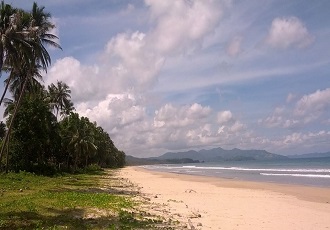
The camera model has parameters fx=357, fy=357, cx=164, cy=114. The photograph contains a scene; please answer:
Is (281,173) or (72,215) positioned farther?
(281,173)

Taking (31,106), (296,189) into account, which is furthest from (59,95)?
(296,189)

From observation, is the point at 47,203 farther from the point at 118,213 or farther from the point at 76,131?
the point at 76,131

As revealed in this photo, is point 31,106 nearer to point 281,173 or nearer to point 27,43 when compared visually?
point 27,43

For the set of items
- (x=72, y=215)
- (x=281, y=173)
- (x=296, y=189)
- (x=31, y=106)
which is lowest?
(x=72, y=215)

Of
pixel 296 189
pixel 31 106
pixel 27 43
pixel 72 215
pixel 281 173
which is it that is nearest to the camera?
pixel 72 215

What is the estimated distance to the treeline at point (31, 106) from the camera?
2288cm

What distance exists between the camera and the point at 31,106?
129 ft

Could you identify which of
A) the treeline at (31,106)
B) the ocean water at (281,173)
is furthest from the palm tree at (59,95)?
the ocean water at (281,173)

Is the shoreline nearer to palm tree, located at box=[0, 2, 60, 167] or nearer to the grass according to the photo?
the grass

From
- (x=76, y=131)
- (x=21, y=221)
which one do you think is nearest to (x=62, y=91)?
(x=76, y=131)

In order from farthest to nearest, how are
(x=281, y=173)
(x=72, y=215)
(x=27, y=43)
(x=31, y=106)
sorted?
(x=281, y=173)
(x=31, y=106)
(x=27, y=43)
(x=72, y=215)

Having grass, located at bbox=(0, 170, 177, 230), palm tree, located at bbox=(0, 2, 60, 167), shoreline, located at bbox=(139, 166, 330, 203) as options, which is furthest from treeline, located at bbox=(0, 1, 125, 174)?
shoreline, located at bbox=(139, 166, 330, 203)

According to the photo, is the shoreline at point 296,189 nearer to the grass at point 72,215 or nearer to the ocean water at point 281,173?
the ocean water at point 281,173

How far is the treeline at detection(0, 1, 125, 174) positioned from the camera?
2288 centimetres
